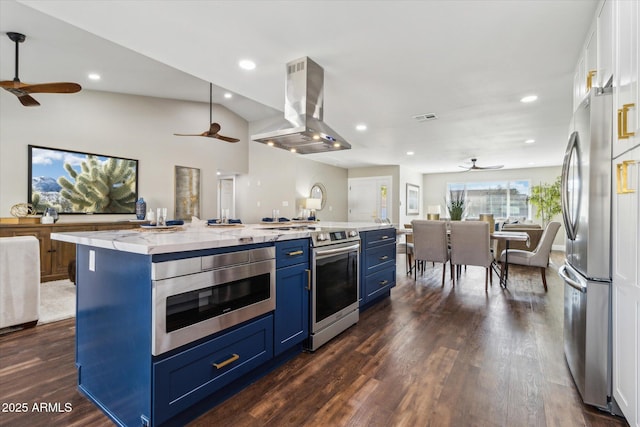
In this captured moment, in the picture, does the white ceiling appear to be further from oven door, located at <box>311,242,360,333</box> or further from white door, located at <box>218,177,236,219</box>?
white door, located at <box>218,177,236,219</box>

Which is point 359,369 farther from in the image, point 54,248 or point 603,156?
point 54,248

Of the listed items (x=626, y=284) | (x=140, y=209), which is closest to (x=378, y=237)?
(x=626, y=284)

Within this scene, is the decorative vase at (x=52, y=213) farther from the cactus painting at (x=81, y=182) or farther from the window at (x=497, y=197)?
the window at (x=497, y=197)

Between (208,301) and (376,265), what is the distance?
7.23ft

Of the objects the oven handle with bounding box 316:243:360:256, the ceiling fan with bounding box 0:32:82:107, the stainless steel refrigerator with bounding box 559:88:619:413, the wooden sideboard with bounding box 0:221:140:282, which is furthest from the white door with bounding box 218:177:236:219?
the stainless steel refrigerator with bounding box 559:88:619:413

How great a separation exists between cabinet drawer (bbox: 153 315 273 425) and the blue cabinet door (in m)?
0.09

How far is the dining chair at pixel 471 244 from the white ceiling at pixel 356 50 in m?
1.55

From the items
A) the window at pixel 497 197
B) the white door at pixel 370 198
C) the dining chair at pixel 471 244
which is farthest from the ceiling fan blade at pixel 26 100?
the window at pixel 497 197

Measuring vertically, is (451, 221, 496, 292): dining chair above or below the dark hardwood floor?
above

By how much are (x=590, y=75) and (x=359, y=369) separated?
2.49 meters

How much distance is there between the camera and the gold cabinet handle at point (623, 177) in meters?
1.32

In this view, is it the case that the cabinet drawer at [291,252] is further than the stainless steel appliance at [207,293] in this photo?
Yes

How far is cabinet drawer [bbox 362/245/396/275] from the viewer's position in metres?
3.18

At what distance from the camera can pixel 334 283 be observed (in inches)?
99.5
